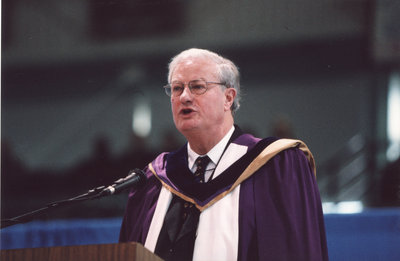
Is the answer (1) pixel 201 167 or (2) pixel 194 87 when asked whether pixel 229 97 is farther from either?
(1) pixel 201 167

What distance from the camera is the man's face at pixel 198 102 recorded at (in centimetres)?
324

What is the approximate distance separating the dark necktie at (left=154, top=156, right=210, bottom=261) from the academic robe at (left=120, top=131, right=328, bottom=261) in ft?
0.17

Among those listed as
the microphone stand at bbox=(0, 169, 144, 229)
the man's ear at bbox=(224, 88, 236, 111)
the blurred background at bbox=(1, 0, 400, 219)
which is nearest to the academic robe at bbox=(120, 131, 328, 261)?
the man's ear at bbox=(224, 88, 236, 111)

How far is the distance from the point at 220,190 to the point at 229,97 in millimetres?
649

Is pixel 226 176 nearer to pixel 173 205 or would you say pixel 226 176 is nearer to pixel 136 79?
pixel 173 205

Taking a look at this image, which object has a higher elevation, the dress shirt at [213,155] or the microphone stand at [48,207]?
the dress shirt at [213,155]

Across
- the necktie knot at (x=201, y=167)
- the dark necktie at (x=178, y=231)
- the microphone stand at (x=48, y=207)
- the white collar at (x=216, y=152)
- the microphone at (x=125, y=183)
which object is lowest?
the dark necktie at (x=178, y=231)

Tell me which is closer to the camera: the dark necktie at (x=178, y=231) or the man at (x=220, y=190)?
the man at (x=220, y=190)

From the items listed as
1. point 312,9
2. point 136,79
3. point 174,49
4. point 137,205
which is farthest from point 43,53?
point 312,9

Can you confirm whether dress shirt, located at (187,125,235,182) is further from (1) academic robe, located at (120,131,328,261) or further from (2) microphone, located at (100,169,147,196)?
(2) microphone, located at (100,169,147,196)

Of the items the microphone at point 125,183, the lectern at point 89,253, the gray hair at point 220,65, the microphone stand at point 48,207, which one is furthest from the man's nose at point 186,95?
the lectern at point 89,253

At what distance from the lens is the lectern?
195cm

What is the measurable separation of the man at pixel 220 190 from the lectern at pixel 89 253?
0.99 m

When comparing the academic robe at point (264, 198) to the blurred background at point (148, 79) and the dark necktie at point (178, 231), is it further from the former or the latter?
the blurred background at point (148, 79)
